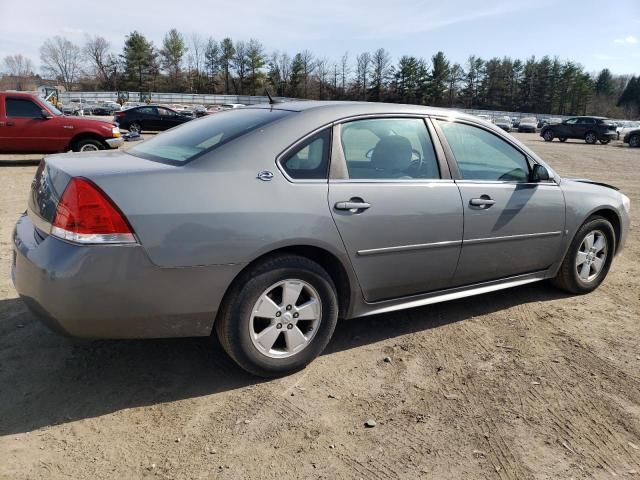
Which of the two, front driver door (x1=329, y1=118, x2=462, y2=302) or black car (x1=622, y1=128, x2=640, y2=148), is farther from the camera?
black car (x1=622, y1=128, x2=640, y2=148)

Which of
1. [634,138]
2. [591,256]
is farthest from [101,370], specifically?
[634,138]

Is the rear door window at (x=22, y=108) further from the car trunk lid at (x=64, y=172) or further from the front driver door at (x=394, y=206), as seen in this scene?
the front driver door at (x=394, y=206)

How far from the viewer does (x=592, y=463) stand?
93.2 inches

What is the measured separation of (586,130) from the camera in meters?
32.1

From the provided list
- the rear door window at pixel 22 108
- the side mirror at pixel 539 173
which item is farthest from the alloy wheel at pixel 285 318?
the rear door window at pixel 22 108

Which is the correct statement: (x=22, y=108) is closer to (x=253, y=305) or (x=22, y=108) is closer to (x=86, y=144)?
(x=86, y=144)

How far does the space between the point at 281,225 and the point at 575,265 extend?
9.56 feet

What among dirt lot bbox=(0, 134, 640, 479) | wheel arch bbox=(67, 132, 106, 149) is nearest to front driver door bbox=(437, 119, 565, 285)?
dirt lot bbox=(0, 134, 640, 479)

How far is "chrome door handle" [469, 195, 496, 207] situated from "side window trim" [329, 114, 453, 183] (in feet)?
0.73

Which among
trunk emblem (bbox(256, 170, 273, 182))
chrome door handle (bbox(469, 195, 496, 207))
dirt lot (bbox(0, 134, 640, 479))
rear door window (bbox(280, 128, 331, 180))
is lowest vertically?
dirt lot (bbox(0, 134, 640, 479))

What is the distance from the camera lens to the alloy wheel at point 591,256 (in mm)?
4457

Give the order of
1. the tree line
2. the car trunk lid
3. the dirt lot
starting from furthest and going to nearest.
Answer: the tree line → the car trunk lid → the dirt lot

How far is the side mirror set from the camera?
3.99 meters

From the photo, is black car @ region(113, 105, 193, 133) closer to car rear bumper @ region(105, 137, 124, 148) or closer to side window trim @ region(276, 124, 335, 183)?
car rear bumper @ region(105, 137, 124, 148)
